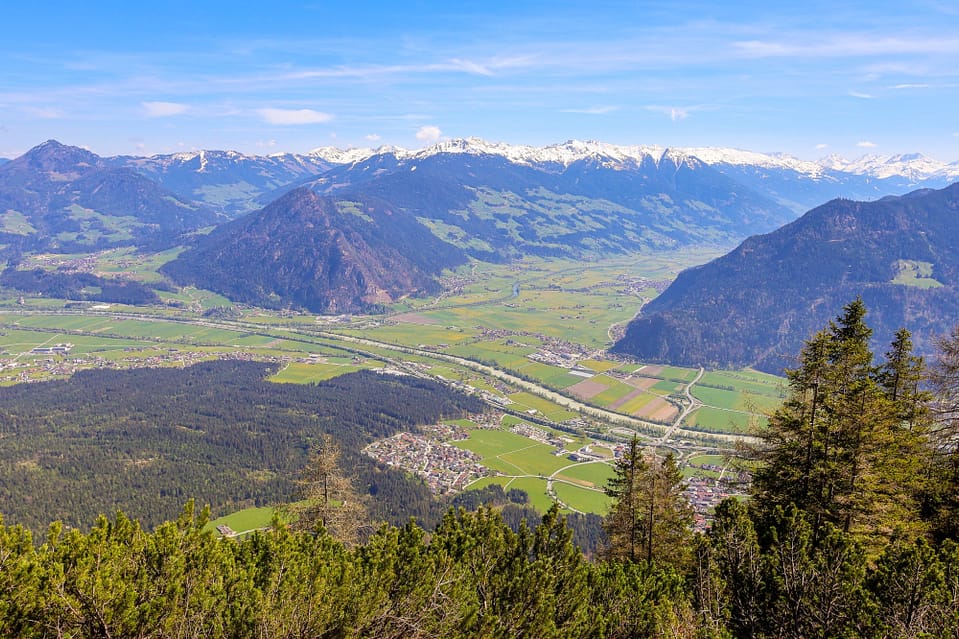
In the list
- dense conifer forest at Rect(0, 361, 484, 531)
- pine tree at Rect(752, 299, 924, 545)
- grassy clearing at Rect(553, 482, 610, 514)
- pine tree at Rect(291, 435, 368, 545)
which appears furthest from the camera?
dense conifer forest at Rect(0, 361, 484, 531)

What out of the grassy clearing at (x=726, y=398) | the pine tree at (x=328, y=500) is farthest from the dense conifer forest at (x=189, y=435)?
the grassy clearing at (x=726, y=398)

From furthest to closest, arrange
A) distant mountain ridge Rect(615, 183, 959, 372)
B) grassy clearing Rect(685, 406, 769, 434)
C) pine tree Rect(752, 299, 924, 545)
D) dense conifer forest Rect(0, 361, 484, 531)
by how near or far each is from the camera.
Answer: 1. distant mountain ridge Rect(615, 183, 959, 372)
2. grassy clearing Rect(685, 406, 769, 434)
3. dense conifer forest Rect(0, 361, 484, 531)
4. pine tree Rect(752, 299, 924, 545)

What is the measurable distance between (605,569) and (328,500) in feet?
55.5

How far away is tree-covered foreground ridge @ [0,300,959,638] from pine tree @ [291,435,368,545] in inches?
415

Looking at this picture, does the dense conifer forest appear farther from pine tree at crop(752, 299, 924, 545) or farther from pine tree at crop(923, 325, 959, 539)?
pine tree at crop(923, 325, 959, 539)

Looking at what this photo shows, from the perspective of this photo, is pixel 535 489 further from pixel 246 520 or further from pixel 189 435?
pixel 189 435

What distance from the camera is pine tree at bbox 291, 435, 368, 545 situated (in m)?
30.1

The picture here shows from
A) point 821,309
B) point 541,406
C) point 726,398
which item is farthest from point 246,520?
point 821,309

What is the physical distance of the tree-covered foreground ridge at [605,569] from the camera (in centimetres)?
1289

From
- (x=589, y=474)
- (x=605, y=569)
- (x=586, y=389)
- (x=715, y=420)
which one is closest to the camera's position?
(x=605, y=569)

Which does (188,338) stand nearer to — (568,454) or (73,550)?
(568,454)

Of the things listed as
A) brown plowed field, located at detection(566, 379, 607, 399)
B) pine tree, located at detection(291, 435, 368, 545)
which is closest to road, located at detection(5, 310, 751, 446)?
brown plowed field, located at detection(566, 379, 607, 399)

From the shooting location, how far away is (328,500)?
102 ft

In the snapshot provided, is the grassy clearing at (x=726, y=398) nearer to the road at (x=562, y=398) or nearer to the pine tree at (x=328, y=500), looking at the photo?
the road at (x=562, y=398)
